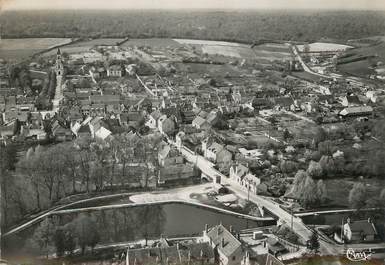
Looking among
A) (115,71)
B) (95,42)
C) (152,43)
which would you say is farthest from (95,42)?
(152,43)

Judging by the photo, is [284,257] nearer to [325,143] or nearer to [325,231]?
[325,231]

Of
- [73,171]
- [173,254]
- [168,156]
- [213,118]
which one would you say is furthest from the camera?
[213,118]

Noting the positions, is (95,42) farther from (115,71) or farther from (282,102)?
(282,102)

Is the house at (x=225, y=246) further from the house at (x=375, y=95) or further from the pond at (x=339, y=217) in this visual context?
the house at (x=375, y=95)

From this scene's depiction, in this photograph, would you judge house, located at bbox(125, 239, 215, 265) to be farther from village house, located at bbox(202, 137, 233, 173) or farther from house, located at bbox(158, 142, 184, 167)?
village house, located at bbox(202, 137, 233, 173)

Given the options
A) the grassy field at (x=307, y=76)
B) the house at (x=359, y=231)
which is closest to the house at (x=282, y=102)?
the grassy field at (x=307, y=76)
